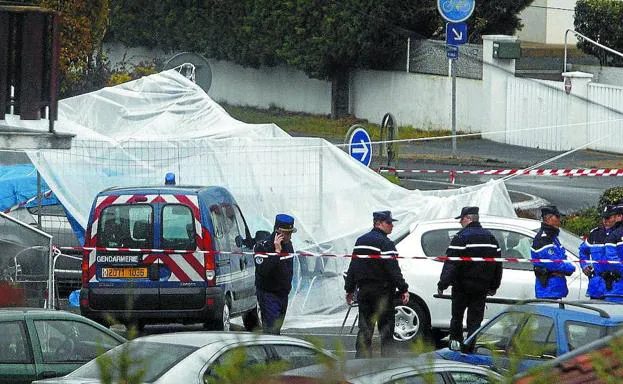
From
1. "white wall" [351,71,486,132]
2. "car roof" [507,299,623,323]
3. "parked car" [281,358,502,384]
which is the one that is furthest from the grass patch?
"parked car" [281,358,502,384]

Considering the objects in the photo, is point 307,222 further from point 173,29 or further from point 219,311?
point 173,29

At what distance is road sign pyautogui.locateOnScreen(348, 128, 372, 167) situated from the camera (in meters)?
19.5

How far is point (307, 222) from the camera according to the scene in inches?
672

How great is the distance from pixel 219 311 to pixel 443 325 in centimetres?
234

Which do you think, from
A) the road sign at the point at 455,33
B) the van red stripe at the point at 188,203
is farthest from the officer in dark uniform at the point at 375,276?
the road sign at the point at 455,33

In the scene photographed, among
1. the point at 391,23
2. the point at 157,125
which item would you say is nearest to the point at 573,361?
the point at 157,125

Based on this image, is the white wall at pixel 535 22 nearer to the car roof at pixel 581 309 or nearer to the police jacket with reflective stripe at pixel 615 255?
the police jacket with reflective stripe at pixel 615 255

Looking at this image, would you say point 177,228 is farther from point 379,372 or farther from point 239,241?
point 379,372

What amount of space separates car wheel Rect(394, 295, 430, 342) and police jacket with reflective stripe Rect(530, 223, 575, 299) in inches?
57.5

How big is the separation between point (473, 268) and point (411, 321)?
1.50 meters

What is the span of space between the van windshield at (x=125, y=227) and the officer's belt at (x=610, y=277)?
15.3ft

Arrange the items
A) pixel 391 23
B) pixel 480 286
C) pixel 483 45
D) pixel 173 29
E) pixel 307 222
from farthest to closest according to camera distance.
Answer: pixel 173 29 → pixel 391 23 → pixel 483 45 → pixel 307 222 → pixel 480 286

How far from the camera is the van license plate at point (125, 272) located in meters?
14.8

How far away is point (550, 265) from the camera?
13.5 m
